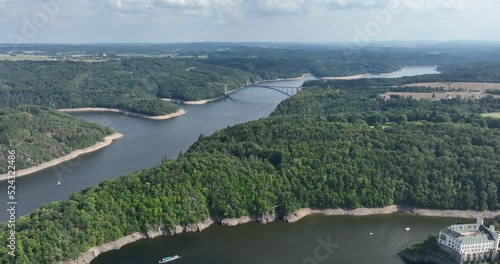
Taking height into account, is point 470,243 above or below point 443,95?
below

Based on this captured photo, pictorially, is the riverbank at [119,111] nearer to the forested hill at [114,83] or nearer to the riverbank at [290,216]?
the forested hill at [114,83]

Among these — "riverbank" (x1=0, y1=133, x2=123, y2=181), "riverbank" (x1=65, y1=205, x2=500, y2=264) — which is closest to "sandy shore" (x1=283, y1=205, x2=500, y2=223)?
"riverbank" (x1=65, y1=205, x2=500, y2=264)

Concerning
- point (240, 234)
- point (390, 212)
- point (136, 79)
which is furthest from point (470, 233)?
point (136, 79)

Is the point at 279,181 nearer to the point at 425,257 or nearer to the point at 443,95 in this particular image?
the point at 425,257

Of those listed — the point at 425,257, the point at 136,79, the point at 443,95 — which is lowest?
the point at 425,257

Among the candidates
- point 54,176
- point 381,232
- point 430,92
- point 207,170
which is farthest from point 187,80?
point 381,232

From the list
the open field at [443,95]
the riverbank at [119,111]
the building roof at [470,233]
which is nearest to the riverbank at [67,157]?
the riverbank at [119,111]
